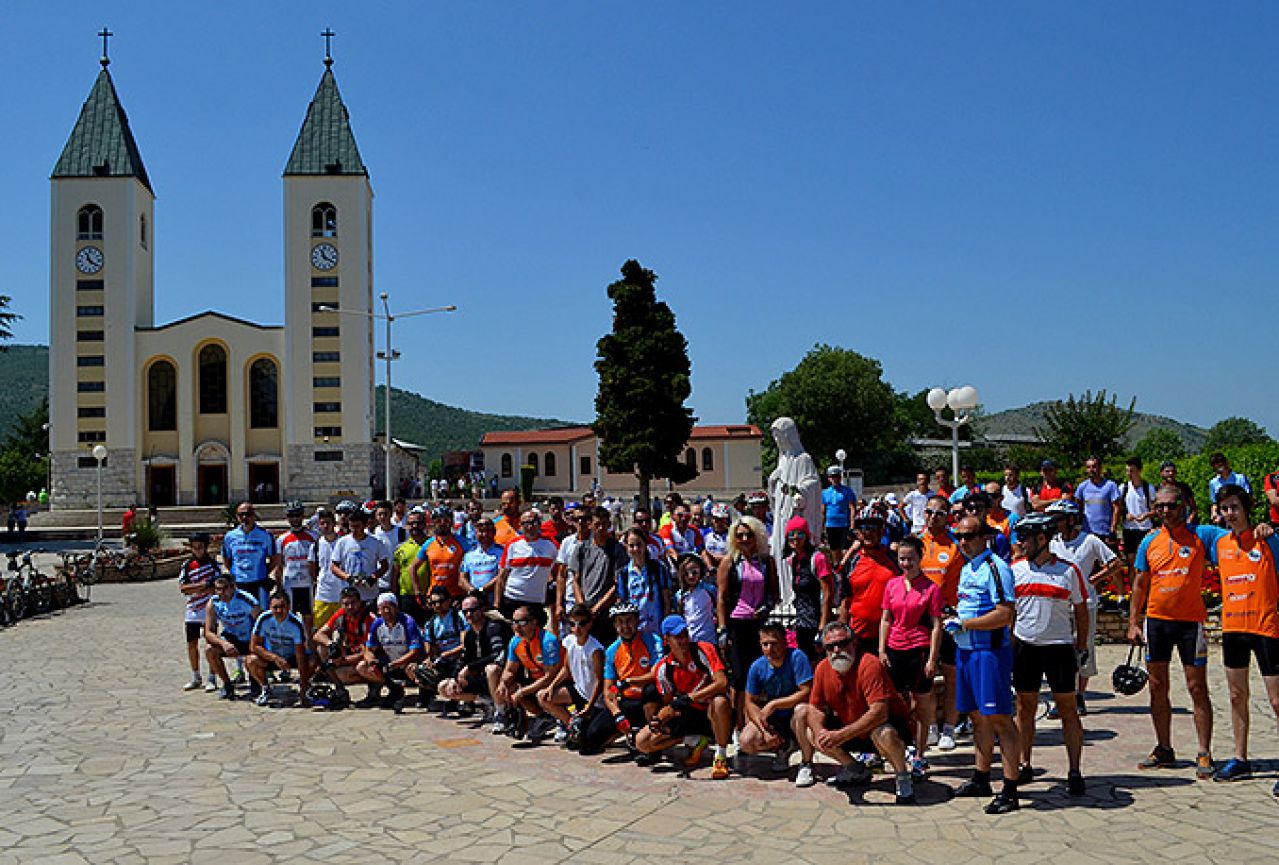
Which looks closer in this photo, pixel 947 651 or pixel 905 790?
pixel 905 790

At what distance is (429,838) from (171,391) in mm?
60761

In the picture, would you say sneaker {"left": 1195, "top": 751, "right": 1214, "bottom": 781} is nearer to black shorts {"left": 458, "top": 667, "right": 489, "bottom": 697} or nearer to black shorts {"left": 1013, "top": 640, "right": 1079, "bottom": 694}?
black shorts {"left": 1013, "top": 640, "right": 1079, "bottom": 694}

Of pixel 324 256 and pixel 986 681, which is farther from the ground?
pixel 324 256

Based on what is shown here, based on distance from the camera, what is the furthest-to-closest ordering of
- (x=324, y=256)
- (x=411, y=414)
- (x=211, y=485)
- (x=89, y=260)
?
(x=411, y=414) < (x=211, y=485) < (x=324, y=256) < (x=89, y=260)

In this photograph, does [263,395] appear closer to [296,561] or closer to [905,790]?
[296,561]

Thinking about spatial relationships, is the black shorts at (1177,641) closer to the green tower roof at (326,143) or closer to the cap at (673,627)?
the cap at (673,627)

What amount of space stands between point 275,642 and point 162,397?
55.7 metres

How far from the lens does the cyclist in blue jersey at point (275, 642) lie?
36.0ft

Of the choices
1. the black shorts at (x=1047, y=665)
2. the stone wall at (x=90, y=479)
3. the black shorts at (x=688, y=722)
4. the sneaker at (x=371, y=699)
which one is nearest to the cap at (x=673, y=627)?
the black shorts at (x=688, y=722)

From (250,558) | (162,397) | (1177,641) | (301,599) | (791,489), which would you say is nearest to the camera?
(1177,641)

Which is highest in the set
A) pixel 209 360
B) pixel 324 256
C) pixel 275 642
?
pixel 324 256

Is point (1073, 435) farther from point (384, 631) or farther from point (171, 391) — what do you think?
point (171, 391)

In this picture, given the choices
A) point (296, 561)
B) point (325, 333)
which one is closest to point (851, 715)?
→ point (296, 561)

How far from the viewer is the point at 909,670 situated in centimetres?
746
